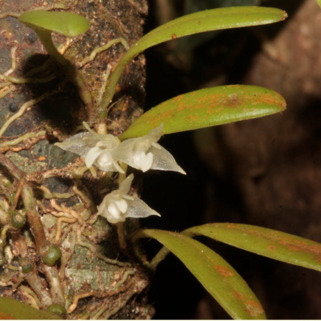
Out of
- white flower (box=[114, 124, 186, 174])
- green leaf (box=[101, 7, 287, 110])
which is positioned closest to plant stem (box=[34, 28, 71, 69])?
green leaf (box=[101, 7, 287, 110])

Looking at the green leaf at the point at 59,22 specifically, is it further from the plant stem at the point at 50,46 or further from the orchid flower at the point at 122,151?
the orchid flower at the point at 122,151

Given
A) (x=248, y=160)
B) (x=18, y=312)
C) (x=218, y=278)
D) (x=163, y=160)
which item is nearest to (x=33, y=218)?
(x=18, y=312)

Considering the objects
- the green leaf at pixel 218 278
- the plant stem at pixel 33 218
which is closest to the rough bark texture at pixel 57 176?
the plant stem at pixel 33 218

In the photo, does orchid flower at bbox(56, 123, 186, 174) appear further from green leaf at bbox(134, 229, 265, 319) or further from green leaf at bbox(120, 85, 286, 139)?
green leaf at bbox(134, 229, 265, 319)

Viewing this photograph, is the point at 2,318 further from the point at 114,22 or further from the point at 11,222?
the point at 114,22

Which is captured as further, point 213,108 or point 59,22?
point 213,108

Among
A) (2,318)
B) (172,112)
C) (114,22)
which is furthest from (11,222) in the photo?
(114,22)

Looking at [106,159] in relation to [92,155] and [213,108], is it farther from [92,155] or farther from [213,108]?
[213,108]
